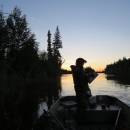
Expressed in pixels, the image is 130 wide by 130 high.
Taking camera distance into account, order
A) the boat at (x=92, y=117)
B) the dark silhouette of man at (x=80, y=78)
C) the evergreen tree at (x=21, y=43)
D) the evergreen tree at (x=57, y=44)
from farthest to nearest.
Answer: the evergreen tree at (x=57, y=44)
the evergreen tree at (x=21, y=43)
the boat at (x=92, y=117)
the dark silhouette of man at (x=80, y=78)

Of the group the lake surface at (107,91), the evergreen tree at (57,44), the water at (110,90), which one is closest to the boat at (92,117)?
the lake surface at (107,91)

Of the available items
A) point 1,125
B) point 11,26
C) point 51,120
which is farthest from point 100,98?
point 11,26

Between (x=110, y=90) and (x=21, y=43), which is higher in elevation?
(x=21, y=43)

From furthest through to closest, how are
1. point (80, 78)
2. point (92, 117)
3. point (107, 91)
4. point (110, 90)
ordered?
point (110, 90), point (107, 91), point (92, 117), point (80, 78)

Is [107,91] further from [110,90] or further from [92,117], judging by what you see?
[92,117]

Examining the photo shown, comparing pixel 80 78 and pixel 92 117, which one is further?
pixel 92 117

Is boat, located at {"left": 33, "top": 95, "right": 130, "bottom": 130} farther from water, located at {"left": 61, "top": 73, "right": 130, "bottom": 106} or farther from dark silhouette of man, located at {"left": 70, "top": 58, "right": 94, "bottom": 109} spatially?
water, located at {"left": 61, "top": 73, "right": 130, "bottom": 106}

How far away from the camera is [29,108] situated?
11.8m

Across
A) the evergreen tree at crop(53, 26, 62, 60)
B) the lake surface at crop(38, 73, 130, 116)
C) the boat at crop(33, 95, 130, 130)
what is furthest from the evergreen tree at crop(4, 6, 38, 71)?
the evergreen tree at crop(53, 26, 62, 60)

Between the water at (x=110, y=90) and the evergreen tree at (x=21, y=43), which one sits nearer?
the water at (x=110, y=90)

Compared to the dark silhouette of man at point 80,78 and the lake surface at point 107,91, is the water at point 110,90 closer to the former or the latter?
the lake surface at point 107,91

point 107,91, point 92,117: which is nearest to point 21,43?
point 107,91

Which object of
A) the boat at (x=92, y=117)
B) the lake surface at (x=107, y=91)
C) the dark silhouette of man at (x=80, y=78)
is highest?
the dark silhouette of man at (x=80, y=78)

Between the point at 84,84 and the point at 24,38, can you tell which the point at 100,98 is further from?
the point at 24,38
